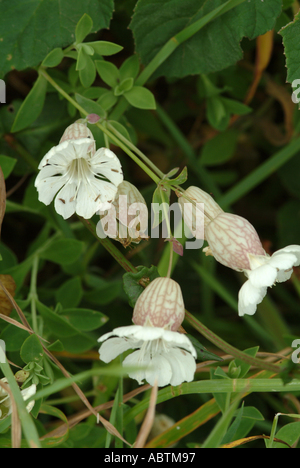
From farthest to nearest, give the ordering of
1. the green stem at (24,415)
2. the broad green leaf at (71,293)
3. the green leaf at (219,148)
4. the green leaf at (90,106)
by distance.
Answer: the green leaf at (219,148), the broad green leaf at (71,293), the green leaf at (90,106), the green stem at (24,415)

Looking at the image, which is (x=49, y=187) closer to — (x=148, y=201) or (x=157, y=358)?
(x=157, y=358)

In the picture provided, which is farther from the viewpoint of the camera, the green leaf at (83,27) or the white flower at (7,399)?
the green leaf at (83,27)

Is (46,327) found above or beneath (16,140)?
beneath

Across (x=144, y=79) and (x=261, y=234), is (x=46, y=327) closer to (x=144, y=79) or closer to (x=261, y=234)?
(x=144, y=79)

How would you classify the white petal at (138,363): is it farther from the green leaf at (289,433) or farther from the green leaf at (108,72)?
the green leaf at (108,72)

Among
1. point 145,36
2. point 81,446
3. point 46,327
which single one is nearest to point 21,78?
point 145,36

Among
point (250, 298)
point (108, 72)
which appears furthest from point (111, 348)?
point (108, 72)

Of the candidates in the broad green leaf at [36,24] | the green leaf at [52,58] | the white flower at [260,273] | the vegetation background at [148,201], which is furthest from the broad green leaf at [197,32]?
the white flower at [260,273]
